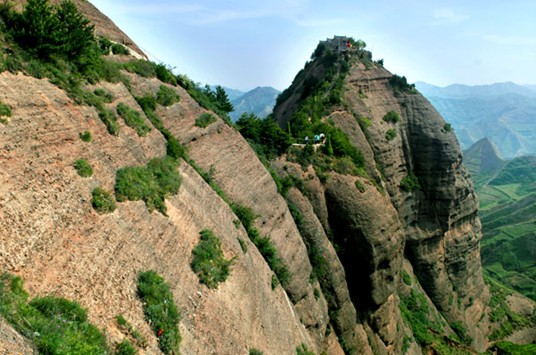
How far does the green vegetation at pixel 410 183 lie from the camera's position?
49.8 m

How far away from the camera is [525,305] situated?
66.3 m

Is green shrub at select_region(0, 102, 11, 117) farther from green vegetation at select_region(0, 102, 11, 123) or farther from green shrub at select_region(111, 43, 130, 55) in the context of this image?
green shrub at select_region(111, 43, 130, 55)

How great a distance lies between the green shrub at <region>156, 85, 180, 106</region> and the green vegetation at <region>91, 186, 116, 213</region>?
437 inches

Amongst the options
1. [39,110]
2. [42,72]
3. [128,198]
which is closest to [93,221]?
[128,198]

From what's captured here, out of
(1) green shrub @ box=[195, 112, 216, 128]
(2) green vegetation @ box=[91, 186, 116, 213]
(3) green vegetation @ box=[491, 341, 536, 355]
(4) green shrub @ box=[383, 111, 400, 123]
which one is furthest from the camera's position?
(4) green shrub @ box=[383, 111, 400, 123]

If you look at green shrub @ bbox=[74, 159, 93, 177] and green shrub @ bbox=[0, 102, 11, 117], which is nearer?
green shrub @ bbox=[0, 102, 11, 117]

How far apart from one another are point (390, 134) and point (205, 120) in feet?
108

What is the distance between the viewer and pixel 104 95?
17266mm

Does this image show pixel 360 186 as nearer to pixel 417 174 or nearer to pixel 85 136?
pixel 417 174

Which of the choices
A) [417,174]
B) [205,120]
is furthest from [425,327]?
[205,120]

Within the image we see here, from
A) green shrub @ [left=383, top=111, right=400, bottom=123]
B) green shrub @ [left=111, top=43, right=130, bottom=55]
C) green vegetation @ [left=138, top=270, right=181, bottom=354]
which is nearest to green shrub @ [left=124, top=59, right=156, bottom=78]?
green shrub @ [left=111, top=43, right=130, bottom=55]

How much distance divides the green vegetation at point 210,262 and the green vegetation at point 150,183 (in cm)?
238

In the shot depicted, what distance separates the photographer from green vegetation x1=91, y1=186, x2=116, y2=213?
Answer: 12.5m

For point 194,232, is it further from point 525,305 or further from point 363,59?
point 525,305
